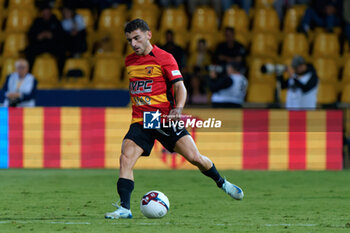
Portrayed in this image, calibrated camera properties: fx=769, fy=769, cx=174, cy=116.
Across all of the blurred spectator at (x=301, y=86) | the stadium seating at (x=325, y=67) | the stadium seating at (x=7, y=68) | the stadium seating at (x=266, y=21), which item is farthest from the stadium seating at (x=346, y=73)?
the stadium seating at (x=7, y=68)

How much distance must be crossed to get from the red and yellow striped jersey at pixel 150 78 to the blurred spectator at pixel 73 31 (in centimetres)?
949

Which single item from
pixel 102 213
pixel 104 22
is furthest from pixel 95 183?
pixel 104 22

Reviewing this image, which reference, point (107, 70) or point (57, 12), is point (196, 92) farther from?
point (57, 12)

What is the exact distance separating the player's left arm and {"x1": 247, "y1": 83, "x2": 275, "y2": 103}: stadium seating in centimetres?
848

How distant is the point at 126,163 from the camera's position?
24.2ft

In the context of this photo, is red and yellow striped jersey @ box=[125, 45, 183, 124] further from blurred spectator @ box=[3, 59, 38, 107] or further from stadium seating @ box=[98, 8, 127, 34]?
stadium seating @ box=[98, 8, 127, 34]

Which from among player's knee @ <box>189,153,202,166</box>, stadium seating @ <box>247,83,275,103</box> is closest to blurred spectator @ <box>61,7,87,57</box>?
stadium seating @ <box>247,83,275,103</box>

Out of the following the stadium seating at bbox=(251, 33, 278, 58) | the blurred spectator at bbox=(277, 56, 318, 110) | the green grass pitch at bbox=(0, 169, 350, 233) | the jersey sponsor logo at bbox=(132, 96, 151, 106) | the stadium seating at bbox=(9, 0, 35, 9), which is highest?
the stadium seating at bbox=(9, 0, 35, 9)

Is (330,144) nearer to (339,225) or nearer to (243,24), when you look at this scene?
(243,24)

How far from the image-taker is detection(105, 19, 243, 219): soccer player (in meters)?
7.38

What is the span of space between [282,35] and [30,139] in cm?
679

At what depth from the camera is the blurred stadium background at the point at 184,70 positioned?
13.3m

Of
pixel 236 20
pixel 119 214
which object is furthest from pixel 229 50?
pixel 119 214

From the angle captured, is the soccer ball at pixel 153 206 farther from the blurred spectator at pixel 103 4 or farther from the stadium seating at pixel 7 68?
the blurred spectator at pixel 103 4
